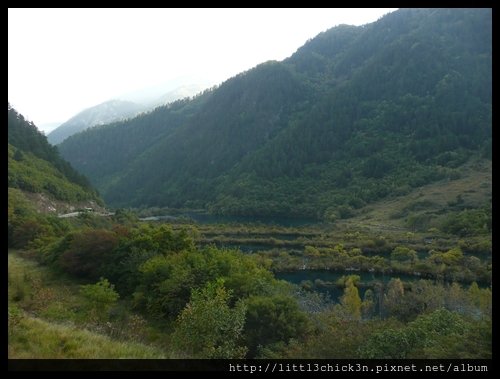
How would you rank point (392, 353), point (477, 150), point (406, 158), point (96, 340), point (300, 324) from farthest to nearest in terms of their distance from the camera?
point (406, 158)
point (477, 150)
point (300, 324)
point (392, 353)
point (96, 340)

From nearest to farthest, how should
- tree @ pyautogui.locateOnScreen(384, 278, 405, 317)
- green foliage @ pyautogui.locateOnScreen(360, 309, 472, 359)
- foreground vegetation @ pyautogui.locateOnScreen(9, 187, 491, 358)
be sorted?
foreground vegetation @ pyautogui.locateOnScreen(9, 187, 491, 358)
green foliage @ pyautogui.locateOnScreen(360, 309, 472, 359)
tree @ pyautogui.locateOnScreen(384, 278, 405, 317)

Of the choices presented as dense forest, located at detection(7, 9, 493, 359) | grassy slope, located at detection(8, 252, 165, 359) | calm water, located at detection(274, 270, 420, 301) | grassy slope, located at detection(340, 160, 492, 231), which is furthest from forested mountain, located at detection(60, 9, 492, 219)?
grassy slope, located at detection(8, 252, 165, 359)

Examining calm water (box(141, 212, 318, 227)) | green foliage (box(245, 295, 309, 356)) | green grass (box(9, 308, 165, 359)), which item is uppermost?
green grass (box(9, 308, 165, 359))

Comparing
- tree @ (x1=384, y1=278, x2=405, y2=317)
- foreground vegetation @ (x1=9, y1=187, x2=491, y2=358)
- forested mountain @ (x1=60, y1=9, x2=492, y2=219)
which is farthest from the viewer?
forested mountain @ (x1=60, y1=9, x2=492, y2=219)

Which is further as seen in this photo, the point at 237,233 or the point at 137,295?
the point at 237,233

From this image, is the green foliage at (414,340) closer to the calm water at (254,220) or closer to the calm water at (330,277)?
the calm water at (330,277)

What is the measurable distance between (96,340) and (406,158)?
15124cm

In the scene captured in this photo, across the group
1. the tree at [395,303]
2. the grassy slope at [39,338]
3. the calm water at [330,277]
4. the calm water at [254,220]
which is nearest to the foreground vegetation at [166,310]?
the grassy slope at [39,338]

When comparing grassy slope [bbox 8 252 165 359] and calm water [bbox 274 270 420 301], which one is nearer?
grassy slope [bbox 8 252 165 359]

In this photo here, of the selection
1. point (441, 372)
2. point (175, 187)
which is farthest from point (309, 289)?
point (175, 187)

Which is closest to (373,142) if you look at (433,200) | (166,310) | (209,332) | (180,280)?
(433,200)

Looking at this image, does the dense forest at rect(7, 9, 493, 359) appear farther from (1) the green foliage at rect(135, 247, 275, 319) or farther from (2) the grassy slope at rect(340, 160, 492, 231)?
(2) the grassy slope at rect(340, 160, 492, 231)

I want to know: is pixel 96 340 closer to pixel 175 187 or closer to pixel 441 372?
pixel 441 372

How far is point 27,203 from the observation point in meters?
9.68
